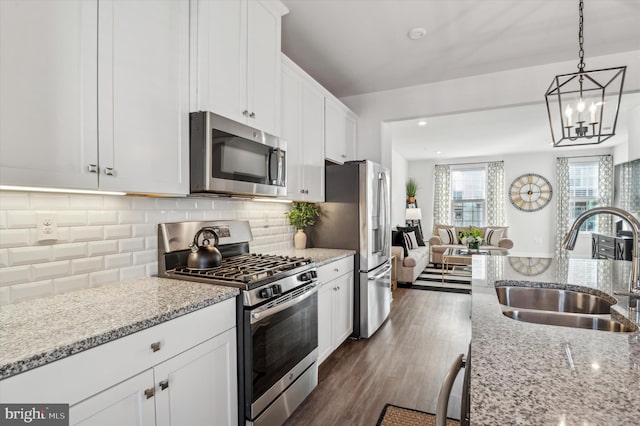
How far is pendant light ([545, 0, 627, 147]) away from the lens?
5.41ft

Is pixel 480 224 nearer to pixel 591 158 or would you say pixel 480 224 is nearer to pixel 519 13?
pixel 591 158

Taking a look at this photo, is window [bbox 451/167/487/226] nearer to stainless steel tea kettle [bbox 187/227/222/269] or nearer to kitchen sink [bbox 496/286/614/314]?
kitchen sink [bbox 496/286/614/314]

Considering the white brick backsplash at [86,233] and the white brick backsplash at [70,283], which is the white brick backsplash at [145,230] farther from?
the white brick backsplash at [70,283]

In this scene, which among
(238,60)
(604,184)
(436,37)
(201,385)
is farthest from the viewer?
(604,184)

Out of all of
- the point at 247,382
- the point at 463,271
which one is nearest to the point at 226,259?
the point at 247,382

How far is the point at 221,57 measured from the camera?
189cm

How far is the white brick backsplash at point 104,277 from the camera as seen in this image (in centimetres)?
161

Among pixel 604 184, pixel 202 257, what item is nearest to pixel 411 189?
pixel 604 184

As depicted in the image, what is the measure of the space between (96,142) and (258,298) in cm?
99

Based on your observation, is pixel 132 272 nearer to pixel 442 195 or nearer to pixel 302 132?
pixel 302 132

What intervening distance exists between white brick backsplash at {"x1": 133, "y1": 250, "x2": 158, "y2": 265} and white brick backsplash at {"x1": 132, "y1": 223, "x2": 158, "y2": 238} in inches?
3.8

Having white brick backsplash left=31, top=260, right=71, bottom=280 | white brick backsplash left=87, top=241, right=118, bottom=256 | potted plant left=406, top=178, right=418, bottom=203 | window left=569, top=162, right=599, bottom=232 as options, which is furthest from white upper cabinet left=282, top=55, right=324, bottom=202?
window left=569, top=162, right=599, bottom=232

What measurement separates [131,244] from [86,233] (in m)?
0.24

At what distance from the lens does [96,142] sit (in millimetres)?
1344
